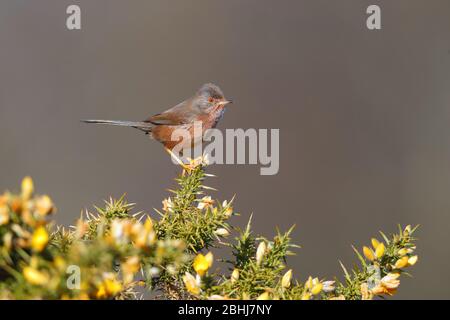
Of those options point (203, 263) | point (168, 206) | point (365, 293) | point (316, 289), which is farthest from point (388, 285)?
point (168, 206)

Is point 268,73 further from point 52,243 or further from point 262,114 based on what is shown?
point 52,243

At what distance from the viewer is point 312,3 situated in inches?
283

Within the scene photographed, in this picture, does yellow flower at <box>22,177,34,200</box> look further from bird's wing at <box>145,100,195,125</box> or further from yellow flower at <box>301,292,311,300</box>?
bird's wing at <box>145,100,195,125</box>

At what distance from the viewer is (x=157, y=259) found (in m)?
1.40

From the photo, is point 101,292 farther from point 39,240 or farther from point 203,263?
point 203,263

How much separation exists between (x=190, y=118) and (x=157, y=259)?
340cm

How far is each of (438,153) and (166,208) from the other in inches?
212

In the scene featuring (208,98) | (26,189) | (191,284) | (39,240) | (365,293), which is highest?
(208,98)

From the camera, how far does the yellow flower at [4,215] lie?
130cm

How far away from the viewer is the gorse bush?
129cm

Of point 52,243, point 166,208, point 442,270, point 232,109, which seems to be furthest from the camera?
point 232,109
